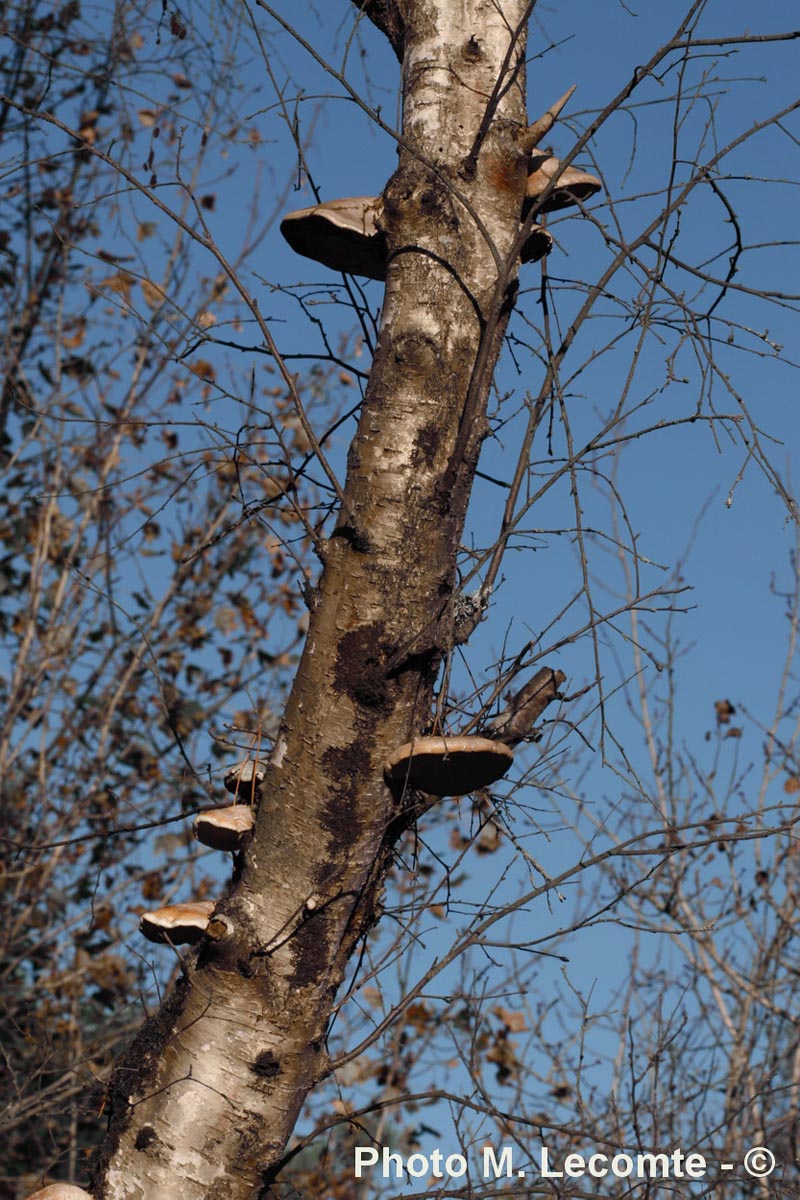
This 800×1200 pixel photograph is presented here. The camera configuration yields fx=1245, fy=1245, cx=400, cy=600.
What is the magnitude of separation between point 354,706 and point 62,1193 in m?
1.09

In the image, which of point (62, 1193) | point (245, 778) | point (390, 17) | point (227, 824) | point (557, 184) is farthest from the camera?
point (390, 17)

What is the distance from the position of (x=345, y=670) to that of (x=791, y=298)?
54.3 inches

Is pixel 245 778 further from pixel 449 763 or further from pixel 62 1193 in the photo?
pixel 62 1193

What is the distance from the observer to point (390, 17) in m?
3.11

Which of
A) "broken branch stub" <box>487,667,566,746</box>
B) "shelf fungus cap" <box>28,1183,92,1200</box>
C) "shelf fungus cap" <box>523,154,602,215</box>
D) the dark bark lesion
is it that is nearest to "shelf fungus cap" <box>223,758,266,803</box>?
"broken branch stub" <box>487,667,566,746</box>

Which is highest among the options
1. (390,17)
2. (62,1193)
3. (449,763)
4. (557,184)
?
(390,17)

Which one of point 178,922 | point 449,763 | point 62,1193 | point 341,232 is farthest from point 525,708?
point 62,1193

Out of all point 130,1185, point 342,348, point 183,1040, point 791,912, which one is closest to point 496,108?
point 183,1040

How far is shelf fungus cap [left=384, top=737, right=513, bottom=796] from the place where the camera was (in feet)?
7.89

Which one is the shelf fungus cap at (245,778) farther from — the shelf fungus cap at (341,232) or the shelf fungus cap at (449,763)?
the shelf fungus cap at (341,232)

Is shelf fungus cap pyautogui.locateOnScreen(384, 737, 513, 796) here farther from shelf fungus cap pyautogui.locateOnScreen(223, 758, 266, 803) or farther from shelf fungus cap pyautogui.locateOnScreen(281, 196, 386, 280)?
shelf fungus cap pyautogui.locateOnScreen(281, 196, 386, 280)

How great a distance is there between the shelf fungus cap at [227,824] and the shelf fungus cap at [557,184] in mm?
1536

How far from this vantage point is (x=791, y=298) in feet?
9.50

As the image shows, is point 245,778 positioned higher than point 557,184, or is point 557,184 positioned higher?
point 557,184
